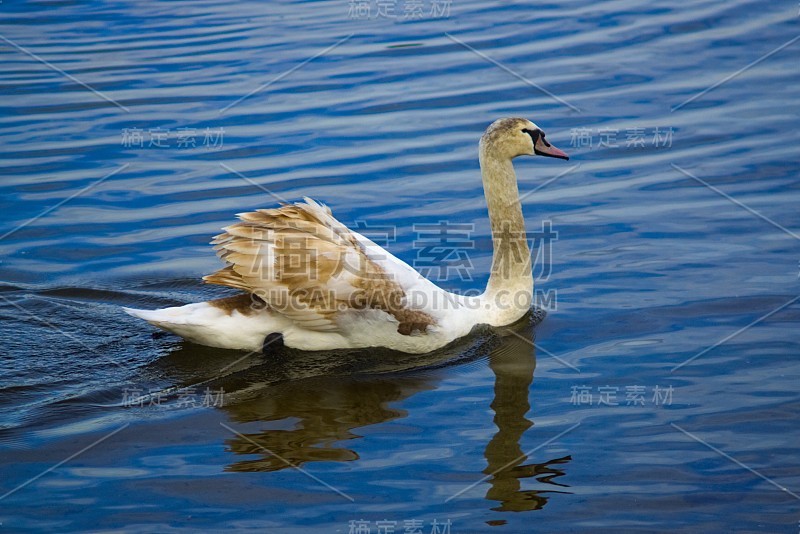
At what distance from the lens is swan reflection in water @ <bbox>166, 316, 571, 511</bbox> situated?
21.9 feet

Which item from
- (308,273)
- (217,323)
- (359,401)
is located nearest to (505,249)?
(308,273)

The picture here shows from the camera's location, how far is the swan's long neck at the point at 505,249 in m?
8.86

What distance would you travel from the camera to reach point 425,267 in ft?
32.5

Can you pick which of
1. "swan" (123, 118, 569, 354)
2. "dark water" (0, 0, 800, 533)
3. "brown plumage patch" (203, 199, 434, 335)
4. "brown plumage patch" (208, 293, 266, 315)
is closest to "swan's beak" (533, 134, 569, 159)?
"dark water" (0, 0, 800, 533)

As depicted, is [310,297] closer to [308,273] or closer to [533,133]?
[308,273]

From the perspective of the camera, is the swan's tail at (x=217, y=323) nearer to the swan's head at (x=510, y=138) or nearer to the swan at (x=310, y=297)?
the swan at (x=310, y=297)

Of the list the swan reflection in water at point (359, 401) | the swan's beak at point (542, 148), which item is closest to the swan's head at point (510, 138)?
the swan's beak at point (542, 148)

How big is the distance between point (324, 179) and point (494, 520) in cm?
615

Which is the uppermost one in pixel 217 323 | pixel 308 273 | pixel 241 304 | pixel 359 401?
pixel 308 273

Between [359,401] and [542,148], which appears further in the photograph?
[542,148]

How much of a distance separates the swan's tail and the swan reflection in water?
239 mm

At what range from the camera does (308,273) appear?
8.20 m

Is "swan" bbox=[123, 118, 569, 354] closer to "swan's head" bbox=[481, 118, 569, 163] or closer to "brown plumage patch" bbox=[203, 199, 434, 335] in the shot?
"brown plumage patch" bbox=[203, 199, 434, 335]

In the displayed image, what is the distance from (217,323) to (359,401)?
1346 millimetres
